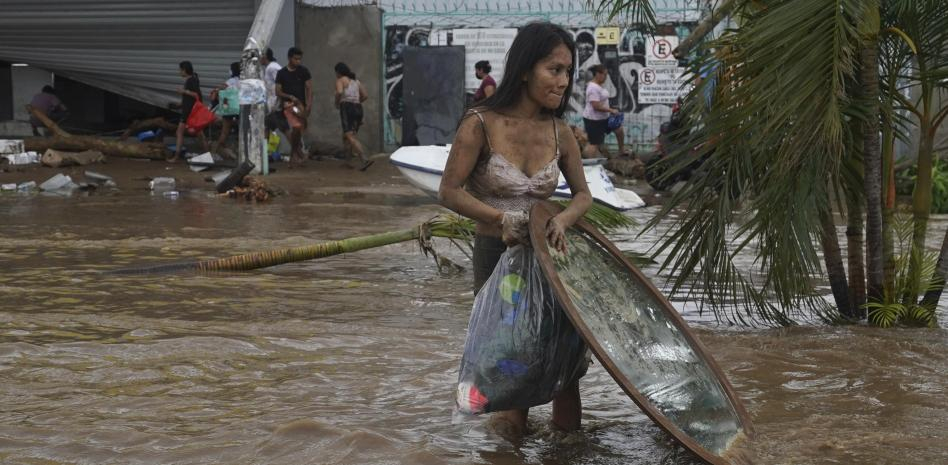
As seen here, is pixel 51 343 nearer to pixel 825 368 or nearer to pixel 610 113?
pixel 825 368

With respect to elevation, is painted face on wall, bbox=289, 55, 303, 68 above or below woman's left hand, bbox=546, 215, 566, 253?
above

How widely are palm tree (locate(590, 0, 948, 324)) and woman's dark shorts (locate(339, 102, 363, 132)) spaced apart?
12.2 meters

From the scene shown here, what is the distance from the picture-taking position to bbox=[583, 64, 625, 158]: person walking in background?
18500 mm

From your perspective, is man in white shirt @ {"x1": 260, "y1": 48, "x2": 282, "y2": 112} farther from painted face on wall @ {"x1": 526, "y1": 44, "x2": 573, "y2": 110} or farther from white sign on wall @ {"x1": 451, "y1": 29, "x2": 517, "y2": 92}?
painted face on wall @ {"x1": 526, "y1": 44, "x2": 573, "y2": 110}

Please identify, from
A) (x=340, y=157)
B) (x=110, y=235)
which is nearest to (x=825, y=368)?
(x=110, y=235)

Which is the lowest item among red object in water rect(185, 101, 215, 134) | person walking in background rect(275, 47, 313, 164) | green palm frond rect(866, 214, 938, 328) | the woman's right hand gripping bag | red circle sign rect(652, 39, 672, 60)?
green palm frond rect(866, 214, 938, 328)

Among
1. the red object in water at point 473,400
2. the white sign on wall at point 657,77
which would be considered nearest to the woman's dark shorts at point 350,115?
the white sign on wall at point 657,77

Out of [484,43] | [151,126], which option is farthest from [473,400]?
[151,126]

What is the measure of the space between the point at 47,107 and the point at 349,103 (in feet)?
18.3

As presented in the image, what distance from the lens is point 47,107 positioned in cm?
2048

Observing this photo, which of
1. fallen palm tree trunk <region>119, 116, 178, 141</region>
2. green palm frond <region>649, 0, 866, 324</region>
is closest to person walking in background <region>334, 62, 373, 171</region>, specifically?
fallen palm tree trunk <region>119, 116, 178, 141</region>

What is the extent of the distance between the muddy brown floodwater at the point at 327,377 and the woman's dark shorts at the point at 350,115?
9.31 metres

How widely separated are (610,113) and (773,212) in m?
12.7

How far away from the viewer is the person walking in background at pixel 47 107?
803 inches
